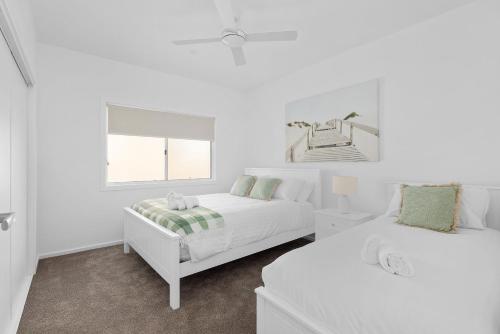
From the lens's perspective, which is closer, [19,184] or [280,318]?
[280,318]

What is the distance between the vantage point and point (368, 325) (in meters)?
0.92

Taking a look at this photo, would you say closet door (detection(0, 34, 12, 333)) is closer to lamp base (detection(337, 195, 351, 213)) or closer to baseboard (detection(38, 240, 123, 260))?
baseboard (detection(38, 240, 123, 260))

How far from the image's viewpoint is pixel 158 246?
218 centimetres

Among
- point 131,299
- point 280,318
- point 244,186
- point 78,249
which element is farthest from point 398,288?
point 78,249

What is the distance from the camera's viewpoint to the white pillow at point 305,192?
3.35m

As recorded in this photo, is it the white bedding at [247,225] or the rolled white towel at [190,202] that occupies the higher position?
the rolled white towel at [190,202]

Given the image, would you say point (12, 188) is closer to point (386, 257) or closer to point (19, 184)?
point (19, 184)

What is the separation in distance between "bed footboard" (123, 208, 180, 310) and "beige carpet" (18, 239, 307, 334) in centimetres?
19

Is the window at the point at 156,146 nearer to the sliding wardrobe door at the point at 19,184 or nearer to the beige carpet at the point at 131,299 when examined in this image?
the sliding wardrobe door at the point at 19,184

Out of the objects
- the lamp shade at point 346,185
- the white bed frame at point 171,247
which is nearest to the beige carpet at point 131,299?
the white bed frame at point 171,247

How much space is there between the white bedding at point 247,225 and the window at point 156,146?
5.43 ft

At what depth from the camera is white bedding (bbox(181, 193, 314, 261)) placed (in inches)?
82.1

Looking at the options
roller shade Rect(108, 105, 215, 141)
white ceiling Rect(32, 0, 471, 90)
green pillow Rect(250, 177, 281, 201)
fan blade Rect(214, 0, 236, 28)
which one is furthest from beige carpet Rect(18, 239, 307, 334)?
white ceiling Rect(32, 0, 471, 90)

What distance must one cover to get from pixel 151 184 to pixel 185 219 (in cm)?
188
